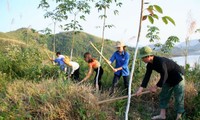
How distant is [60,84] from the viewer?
5.24 meters

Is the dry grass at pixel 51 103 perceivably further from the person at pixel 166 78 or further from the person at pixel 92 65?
the person at pixel 92 65

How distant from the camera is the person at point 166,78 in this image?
4.78m

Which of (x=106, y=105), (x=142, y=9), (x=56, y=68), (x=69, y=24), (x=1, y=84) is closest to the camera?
(x=142, y=9)

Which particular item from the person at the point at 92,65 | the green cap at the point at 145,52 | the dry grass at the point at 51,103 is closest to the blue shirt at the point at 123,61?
the person at the point at 92,65

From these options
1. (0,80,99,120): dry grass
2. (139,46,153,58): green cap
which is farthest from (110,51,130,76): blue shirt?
(139,46,153,58): green cap

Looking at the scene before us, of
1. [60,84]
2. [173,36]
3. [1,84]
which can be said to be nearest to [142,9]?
[60,84]

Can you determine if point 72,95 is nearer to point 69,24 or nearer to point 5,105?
point 5,105

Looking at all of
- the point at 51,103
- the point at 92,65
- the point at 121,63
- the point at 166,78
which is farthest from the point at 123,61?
the point at 51,103

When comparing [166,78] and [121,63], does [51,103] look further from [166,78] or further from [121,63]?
[121,63]

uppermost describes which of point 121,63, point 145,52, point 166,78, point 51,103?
point 145,52

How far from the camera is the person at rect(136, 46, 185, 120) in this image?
15.7 ft

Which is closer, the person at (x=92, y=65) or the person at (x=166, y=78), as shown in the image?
the person at (x=166, y=78)

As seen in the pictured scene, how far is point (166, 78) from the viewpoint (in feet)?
15.8

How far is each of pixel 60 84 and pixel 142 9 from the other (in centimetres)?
311
